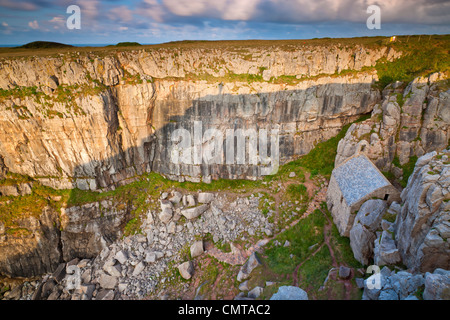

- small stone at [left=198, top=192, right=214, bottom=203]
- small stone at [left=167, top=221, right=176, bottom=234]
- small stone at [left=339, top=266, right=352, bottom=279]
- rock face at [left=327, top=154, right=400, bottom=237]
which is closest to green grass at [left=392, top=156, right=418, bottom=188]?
rock face at [left=327, top=154, right=400, bottom=237]

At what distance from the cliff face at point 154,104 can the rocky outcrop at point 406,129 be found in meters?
4.79

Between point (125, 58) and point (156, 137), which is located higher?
point (125, 58)

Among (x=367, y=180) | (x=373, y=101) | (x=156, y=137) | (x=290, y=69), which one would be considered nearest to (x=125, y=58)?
(x=156, y=137)

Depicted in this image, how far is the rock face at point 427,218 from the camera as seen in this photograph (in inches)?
542

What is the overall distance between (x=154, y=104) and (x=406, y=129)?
29.1m

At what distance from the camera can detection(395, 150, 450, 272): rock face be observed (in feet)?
45.2

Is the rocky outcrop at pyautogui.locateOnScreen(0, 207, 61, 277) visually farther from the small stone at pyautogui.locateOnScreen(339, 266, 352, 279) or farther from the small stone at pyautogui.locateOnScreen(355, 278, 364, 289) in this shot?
the small stone at pyautogui.locateOnScreen(355, 278, 364, 289)

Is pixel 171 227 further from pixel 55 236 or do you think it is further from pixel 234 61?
pixel 234 61

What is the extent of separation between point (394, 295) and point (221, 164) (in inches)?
857

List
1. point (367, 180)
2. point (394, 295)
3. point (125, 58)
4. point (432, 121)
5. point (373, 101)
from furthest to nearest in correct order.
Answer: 1. point (373, 101)
2. point (125, 58)
3. point (432, 121)
4. point (367, 180)
5. point (394, 295)

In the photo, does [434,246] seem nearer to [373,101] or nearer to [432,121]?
[432,121]

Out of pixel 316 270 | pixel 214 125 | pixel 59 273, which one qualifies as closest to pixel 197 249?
pixel 316 270

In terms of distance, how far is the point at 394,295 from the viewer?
13234 millimetres

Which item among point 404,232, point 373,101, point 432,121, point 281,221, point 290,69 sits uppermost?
point 290,69
